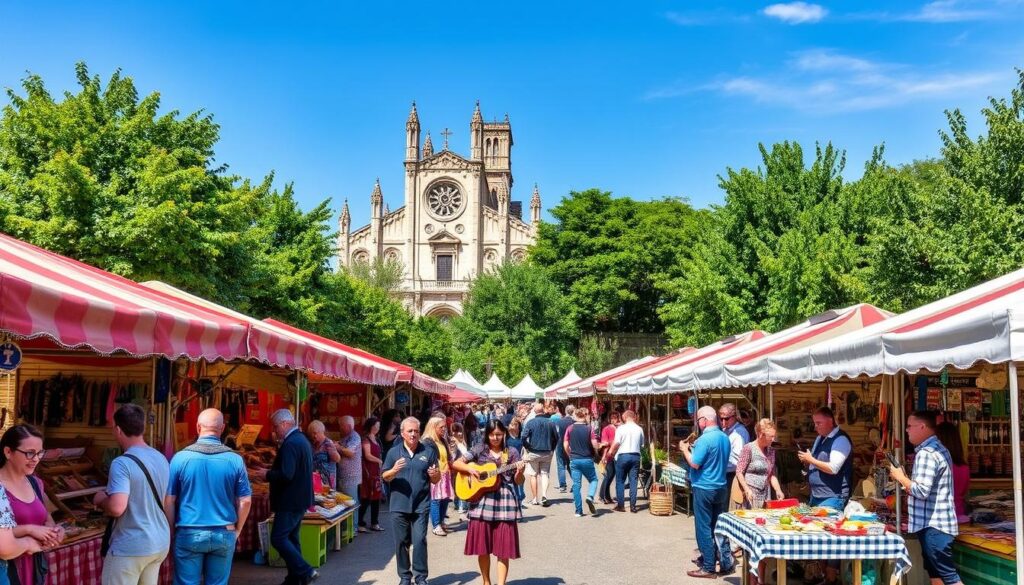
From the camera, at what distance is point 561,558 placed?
9.77m

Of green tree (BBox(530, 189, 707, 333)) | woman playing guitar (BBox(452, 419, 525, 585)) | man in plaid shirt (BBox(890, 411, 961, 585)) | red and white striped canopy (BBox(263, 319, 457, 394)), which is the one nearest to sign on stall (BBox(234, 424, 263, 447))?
red and white striped canopy (BBox(263, 319, 457, 394))

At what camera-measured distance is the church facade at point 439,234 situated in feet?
228

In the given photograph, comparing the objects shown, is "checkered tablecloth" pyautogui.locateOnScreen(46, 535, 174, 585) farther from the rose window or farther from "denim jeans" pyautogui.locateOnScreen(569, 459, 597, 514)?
the rose window

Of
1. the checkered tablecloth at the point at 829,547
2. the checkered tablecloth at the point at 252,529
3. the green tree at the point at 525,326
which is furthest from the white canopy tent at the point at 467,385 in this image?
the checkered tablecloth at the point at 829,547

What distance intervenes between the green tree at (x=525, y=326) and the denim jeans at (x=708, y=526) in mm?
39748

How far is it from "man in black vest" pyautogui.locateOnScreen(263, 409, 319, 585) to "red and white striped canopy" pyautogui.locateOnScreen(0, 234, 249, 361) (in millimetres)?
1187

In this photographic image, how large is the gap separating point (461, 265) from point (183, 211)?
177ft

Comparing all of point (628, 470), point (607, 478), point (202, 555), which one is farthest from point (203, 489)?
point (607, 478)

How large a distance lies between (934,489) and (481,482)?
3.47 metres

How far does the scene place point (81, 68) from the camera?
1783cm

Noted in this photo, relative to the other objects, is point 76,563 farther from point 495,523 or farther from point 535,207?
point 535,207

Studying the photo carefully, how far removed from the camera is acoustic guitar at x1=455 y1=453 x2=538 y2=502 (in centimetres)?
737

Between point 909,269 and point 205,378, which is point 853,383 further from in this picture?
point 205,378

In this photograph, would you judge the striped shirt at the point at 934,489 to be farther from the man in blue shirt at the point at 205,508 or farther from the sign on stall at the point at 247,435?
the sign on stall at the point at 247,435
